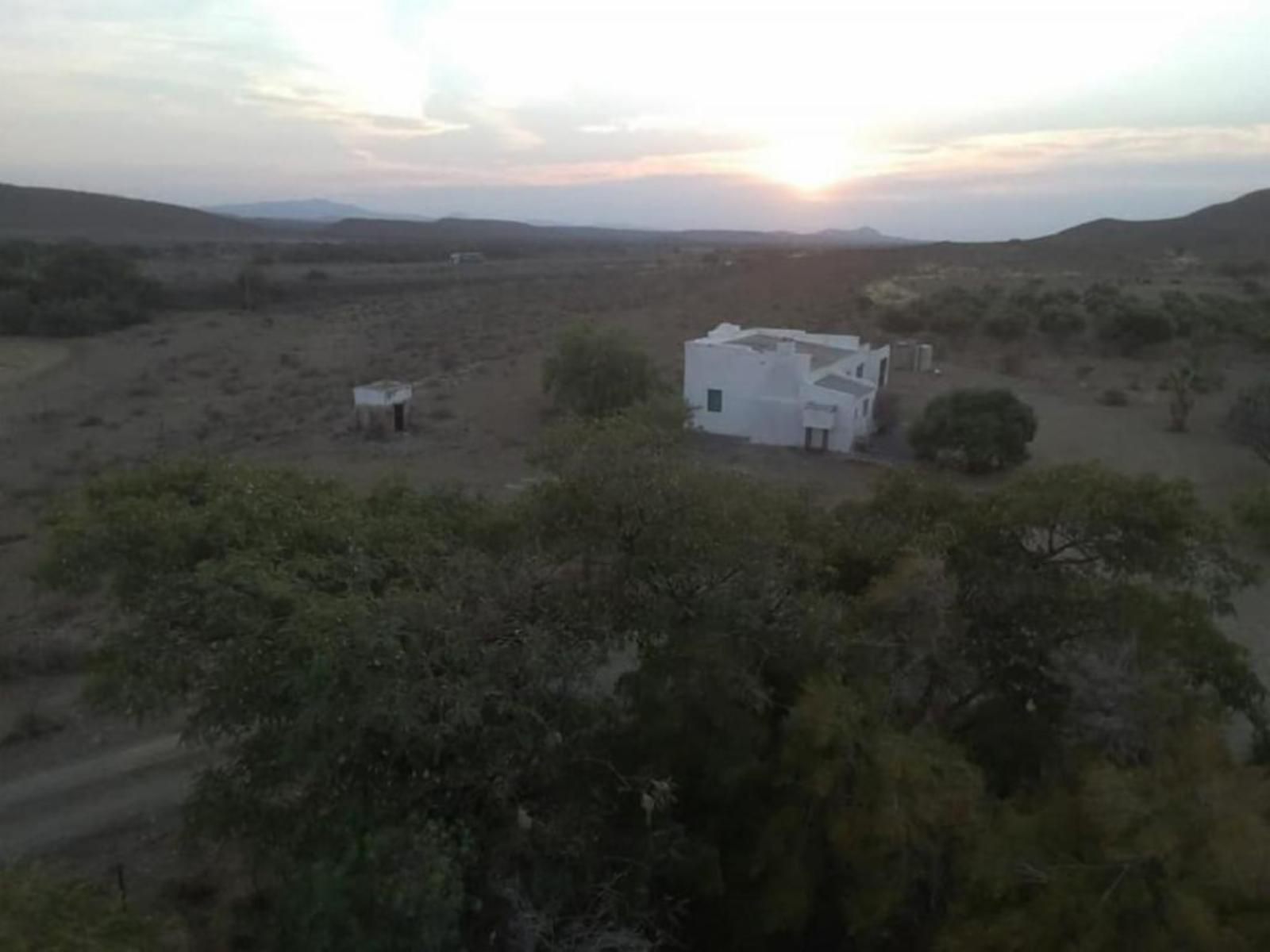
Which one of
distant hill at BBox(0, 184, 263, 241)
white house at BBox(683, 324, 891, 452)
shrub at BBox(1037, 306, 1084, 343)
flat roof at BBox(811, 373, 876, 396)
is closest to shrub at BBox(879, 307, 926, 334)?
shrub at BBox(1037, 306, 1084, 343)

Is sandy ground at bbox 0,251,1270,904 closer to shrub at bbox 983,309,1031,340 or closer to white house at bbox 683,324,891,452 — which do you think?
white house at bbox 683,324,891,452

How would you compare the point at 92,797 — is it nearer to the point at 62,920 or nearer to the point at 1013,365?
the point at 62,920

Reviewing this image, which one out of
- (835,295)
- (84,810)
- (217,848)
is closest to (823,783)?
(217,848)

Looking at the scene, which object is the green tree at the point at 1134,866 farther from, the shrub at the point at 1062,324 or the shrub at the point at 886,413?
the shrub at the point at 1062,324

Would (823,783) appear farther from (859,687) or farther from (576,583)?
(576,583)

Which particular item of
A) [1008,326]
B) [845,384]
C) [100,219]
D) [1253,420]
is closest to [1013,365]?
[1008,326]
